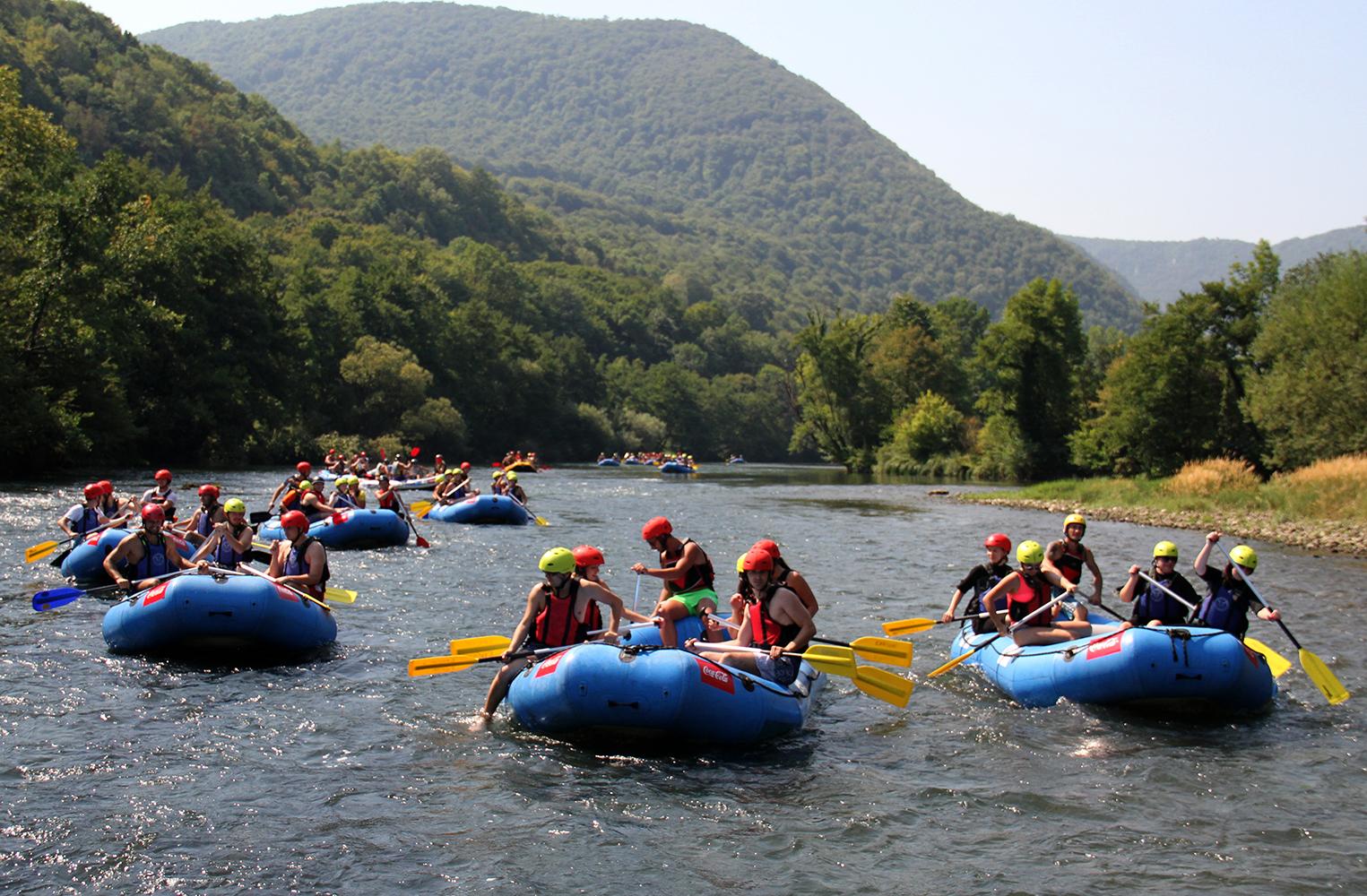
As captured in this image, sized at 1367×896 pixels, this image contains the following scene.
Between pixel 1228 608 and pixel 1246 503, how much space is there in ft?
76.6

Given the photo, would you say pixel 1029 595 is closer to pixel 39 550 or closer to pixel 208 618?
pixel 208 618

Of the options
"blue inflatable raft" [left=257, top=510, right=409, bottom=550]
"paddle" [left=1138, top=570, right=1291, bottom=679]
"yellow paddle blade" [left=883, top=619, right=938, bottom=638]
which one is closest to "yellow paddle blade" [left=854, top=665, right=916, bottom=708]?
"paddle" [left=1138, top=570, right=1291, bottom=679]

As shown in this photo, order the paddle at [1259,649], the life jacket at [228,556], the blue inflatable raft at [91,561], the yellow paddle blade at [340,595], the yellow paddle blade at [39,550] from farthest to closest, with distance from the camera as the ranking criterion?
the yellow paddle blade at [39,550] → the blue inflatable raft at [91,561] → the yellow paddle blade at [340,595] → the life jacket at [228,556] → the paddle at [1259,649]

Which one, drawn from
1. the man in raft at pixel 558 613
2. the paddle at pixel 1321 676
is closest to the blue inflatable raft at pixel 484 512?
the man in raft at pixel 558 613

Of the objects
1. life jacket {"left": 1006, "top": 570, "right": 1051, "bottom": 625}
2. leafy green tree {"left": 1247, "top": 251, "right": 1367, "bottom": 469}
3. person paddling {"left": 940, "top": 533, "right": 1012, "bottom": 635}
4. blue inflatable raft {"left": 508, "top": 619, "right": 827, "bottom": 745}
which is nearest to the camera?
blue inflatable raft {"left": 508, "top": 619, "right": 827, "bottom": 745}

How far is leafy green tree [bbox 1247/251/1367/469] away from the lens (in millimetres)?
37562

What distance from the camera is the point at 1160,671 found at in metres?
11.0

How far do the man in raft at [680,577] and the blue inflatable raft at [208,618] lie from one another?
378 cm

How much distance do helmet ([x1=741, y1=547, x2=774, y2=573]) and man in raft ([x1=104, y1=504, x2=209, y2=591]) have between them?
7124 millimetres

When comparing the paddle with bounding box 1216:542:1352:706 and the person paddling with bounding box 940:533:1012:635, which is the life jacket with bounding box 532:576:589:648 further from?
the paddle with bounding box 1216:542:1352:706

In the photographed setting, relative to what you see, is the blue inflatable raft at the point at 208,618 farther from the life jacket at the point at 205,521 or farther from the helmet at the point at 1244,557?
the helmet at the point at 1244,557

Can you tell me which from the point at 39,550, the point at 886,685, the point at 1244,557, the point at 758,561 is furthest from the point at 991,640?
the point at 39,550

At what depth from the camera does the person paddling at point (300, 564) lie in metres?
13.8

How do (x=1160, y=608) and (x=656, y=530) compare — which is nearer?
(x=656, y=530)
